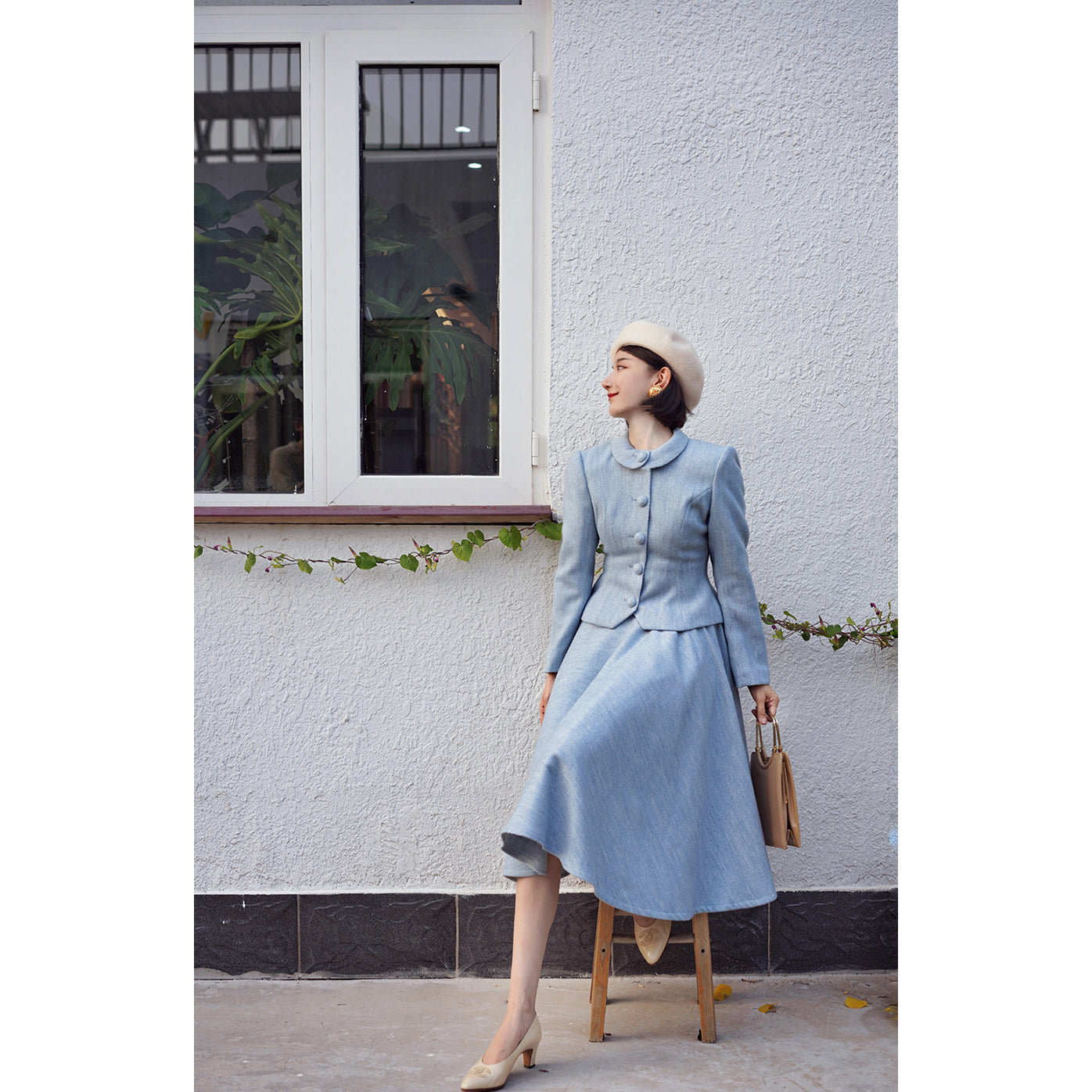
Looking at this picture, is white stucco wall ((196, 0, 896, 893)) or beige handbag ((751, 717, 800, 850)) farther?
white stucco wall ((196, 0, 896, 893))

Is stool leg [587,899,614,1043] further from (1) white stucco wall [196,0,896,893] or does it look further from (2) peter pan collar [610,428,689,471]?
(2) peter pan collar [610,428,689,471]

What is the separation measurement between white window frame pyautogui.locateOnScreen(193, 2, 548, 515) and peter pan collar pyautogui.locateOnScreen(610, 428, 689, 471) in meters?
0.66

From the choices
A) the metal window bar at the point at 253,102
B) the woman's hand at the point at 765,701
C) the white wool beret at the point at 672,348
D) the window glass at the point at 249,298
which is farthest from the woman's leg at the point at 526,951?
the metal window bar at the point at 253,102

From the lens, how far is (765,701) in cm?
265

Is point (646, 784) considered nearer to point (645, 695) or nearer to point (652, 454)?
point (645, 695)

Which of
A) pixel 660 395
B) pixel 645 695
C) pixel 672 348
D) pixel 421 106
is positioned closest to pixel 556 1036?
pixel 645 695

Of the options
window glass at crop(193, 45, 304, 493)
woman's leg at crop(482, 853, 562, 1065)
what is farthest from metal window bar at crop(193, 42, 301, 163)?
woman's leg at crop(482, 853, 562, 1065)

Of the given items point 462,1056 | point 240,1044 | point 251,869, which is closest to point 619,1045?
point 462,1056

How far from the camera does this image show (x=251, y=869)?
3.17 m

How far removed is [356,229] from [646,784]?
2.03 m

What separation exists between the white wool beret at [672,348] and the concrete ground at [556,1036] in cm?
175

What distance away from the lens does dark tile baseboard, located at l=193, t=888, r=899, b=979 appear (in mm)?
3125

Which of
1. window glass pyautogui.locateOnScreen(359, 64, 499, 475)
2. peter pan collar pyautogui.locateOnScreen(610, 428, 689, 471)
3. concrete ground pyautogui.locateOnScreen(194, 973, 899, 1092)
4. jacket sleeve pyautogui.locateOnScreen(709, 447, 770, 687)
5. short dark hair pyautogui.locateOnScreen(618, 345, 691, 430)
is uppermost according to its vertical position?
window glass pyautogui.locateOnScreen(359, 64, 499, 475)

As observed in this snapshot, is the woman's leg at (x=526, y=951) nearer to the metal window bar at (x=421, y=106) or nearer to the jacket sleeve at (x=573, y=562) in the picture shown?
the jacket sleeve at (x=573, y=562)
